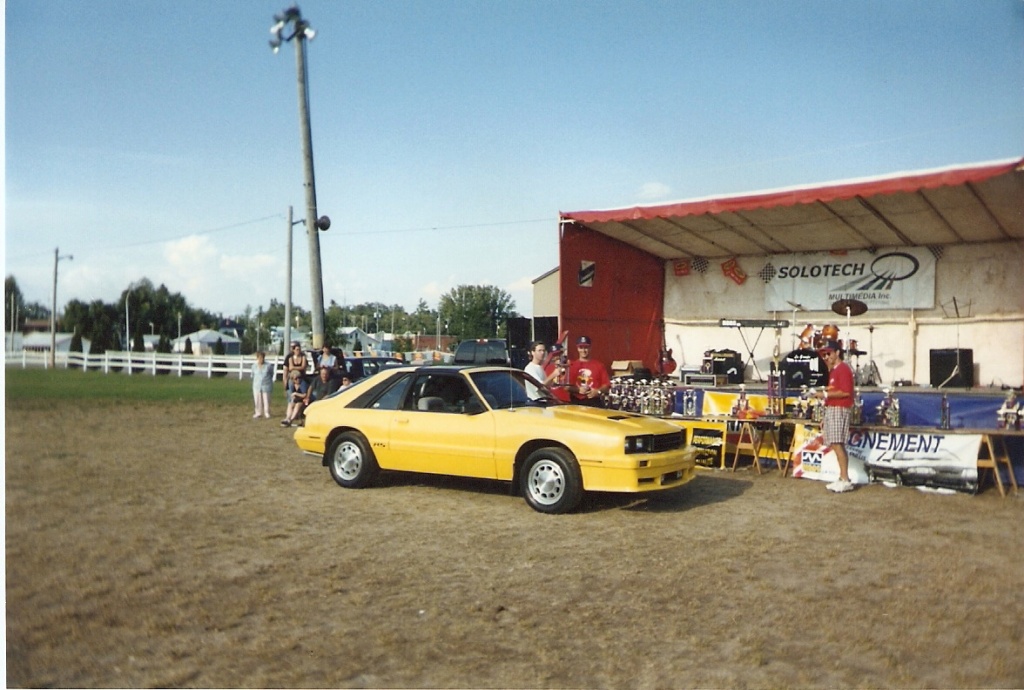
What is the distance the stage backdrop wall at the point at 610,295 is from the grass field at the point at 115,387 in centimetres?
663

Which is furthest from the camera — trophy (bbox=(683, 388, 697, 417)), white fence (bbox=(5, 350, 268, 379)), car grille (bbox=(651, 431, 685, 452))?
white fence (bbox=(5, 350, 268, 379))

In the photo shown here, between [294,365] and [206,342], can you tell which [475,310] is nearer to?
[294,365]

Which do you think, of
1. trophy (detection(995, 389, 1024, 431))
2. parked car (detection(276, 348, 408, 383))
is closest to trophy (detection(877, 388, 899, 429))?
trophy (detection(995, 389, 1024, 431))

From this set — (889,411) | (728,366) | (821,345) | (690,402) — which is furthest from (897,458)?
(728,366)

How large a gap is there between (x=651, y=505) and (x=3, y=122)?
5.98 meters

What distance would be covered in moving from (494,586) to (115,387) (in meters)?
19.8

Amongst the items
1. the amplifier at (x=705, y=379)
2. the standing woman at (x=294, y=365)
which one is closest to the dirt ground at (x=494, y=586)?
the amplifier at (x=705, y=379)

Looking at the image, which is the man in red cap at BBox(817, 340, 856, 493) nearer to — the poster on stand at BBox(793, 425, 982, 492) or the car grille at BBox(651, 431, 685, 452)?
the poster on stand at BBox(793, 425, 982, 492)

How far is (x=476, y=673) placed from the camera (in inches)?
145

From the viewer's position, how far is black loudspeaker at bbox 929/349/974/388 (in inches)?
484

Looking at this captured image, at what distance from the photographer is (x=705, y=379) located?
12.9 meters

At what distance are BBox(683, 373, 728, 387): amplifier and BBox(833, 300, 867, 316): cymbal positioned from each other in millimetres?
2153

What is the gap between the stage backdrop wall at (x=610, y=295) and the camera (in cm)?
1199

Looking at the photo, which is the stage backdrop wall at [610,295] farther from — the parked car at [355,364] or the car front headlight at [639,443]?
the car front headlight at [639,443]
